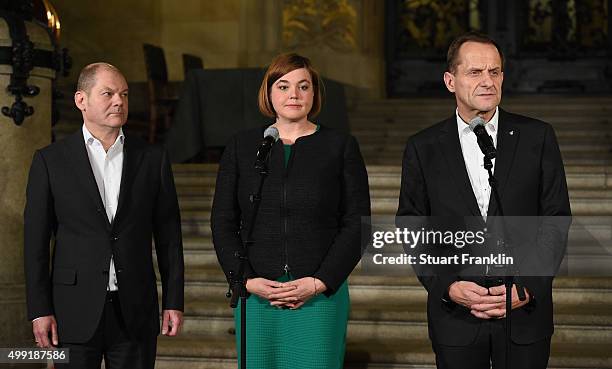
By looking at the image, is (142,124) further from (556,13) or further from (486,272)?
(486,272)

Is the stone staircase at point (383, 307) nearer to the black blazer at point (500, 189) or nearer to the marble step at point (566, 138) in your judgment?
the black blazer at point (500, 189)

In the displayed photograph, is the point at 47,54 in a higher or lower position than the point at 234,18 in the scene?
lower

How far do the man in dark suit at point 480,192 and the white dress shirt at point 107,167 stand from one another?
0.93 meters

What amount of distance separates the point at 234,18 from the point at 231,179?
363 inches

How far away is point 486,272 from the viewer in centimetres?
317

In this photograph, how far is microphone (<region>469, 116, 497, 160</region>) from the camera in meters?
2.96

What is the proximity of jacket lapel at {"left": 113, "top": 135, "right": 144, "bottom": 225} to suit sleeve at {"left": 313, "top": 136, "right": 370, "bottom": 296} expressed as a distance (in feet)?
2.22

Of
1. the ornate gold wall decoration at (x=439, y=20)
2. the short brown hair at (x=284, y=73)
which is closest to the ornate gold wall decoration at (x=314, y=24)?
the ornate gold wall decoration at (x=439, y=20)

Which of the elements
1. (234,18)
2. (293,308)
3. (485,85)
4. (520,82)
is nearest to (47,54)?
(293,308)

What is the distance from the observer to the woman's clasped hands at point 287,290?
11.3ft

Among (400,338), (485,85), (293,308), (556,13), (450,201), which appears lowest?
(400,338)

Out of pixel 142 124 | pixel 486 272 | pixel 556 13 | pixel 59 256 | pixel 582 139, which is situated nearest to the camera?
pixel 486 272

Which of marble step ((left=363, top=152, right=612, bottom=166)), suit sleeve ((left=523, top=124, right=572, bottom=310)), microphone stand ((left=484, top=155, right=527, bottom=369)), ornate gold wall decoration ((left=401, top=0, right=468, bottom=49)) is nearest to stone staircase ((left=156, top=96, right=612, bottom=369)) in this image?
suit sleeve ((left=523, top=124, right=572, bottom=310))

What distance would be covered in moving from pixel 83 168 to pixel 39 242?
0.28 m
